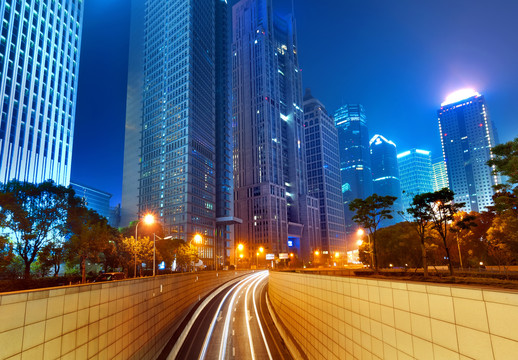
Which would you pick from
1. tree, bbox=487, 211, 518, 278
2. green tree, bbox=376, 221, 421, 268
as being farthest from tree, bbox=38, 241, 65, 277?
tree, bbox=487, 211, 518, 278

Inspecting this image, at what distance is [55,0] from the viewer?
126 metres

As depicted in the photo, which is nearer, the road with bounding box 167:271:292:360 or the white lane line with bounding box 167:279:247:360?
the white lane line with bounding box 167:279:247:360

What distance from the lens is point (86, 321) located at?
1529cm

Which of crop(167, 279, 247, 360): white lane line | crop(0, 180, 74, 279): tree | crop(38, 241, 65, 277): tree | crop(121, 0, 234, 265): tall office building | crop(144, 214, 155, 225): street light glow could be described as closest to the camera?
crop(167, 279, 247, 360): white lane line

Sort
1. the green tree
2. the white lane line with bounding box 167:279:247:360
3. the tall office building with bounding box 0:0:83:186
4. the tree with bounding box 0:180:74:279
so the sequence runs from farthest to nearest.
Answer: the tall office building with bounding box 0:0:83:186 < the green tree < the tree with bounding box 0:180:74:279 < the white lane line with bounding box 167:279:247:360

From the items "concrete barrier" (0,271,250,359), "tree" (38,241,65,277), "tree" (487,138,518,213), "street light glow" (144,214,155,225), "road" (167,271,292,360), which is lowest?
"road" (167,271,292,360)

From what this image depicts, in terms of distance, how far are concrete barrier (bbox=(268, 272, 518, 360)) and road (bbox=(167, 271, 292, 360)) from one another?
1122cm

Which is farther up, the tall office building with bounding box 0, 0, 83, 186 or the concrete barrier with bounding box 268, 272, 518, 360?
the tall office building with bounding box 0, 0, 83, 186

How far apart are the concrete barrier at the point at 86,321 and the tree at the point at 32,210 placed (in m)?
33.3

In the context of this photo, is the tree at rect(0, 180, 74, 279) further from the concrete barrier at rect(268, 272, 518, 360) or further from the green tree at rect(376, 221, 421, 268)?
the green tree at rect(376, 221, 421, 268)

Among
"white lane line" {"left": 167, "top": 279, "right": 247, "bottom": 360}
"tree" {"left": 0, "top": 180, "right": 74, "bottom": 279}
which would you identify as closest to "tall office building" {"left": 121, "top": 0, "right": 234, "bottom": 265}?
"white lane line" {"left": 167, "top": 279, "right": 247, "bottom": 360}

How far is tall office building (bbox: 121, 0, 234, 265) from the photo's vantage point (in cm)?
14062

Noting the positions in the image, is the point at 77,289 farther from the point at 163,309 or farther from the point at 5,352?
the point at 163,309

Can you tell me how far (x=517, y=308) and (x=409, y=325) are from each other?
4.52 metres
